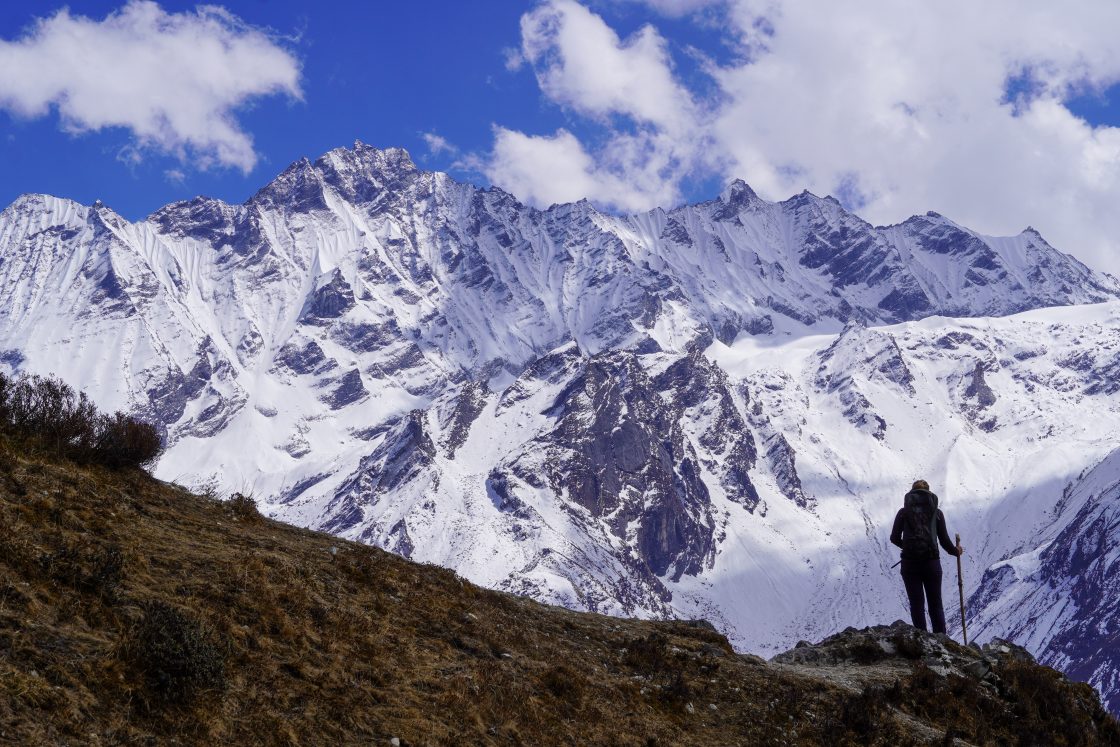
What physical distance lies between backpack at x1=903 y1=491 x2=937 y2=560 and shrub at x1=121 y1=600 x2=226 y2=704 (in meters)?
15.8

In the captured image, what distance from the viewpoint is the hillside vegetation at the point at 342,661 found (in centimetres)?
1170

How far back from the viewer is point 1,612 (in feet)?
38.7

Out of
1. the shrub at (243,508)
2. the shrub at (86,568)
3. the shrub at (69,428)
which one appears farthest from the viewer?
the shrub at (243,508)

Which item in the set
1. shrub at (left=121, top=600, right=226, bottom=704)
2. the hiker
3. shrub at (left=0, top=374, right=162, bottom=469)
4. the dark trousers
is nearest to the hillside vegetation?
shrub at (left=121, top=600, right=226, bottom=704)

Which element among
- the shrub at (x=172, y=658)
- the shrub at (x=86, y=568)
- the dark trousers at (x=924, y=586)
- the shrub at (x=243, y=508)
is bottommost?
the shrub at (x=172, y=658)

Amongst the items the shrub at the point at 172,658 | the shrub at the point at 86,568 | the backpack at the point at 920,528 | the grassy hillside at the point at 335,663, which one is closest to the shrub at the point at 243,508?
the grassy hillside at the point at 335,663

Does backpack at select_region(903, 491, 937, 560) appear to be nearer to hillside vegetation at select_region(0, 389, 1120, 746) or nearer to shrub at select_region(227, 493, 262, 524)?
hillside vegetation at select_region(0, 389, 1120, 746)

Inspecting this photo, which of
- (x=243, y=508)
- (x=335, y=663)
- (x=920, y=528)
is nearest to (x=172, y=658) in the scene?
(x=335, y=663)

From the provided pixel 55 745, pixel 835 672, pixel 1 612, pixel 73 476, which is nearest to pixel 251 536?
pixel 73 476

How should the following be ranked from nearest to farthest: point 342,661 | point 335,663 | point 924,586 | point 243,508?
point 335,663, point 342,661, point 243,508, point 924,586

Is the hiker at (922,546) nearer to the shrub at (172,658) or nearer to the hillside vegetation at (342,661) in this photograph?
the hillside vegetation at (342,661)

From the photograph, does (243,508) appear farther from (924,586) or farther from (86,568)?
(924,586)

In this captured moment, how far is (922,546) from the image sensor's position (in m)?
23.3

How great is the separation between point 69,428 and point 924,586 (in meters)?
17.5
